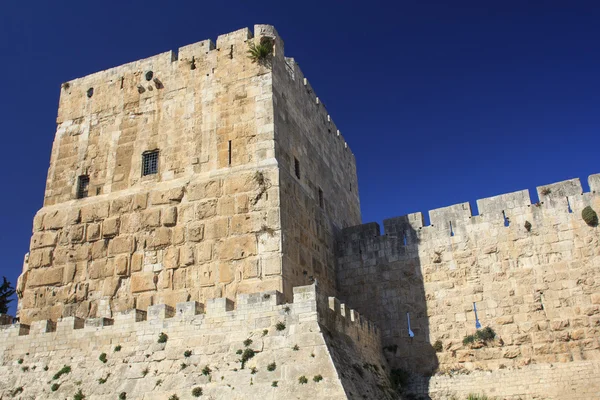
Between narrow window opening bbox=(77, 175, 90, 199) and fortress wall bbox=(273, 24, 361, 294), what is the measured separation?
5.16 metres

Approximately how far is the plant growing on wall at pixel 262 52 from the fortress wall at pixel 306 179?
8.3 inches

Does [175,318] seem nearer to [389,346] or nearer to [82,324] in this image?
[82,324]

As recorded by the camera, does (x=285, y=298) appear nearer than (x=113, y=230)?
Yes

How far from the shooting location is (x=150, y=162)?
14062mm

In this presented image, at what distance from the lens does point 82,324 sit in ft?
38.2

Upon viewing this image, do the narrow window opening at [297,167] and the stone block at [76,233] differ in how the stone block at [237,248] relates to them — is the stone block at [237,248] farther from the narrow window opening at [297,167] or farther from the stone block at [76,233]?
the stone block at [76,233]

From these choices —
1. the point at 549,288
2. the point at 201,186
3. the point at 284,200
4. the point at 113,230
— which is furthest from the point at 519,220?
the point at 113,230

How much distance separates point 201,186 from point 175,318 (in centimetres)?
342

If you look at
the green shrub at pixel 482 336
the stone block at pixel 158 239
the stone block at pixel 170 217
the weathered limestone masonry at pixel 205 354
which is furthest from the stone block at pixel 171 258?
the green shrub at pixel 482 336

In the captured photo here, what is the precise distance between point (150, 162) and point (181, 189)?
1422 mm

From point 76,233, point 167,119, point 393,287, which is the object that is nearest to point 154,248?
point 76,233

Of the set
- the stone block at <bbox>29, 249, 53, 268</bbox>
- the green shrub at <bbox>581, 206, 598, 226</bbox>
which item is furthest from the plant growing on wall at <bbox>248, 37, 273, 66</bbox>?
the green shrub at <bbox>581, 206, 598, 226</bbox>

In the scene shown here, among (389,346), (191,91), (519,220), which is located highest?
(191,91)

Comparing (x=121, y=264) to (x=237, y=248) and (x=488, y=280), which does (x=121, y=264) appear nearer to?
(x=237, y=248)
